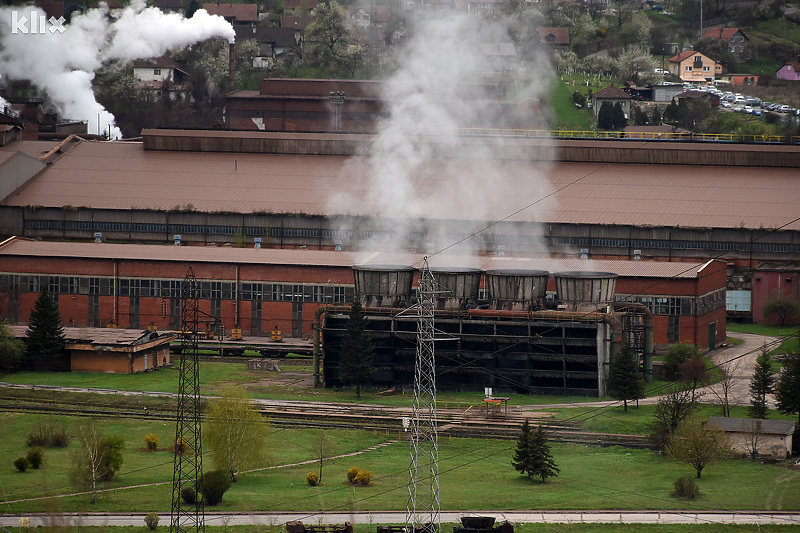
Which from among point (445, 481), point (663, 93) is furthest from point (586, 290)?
point (663, 93)

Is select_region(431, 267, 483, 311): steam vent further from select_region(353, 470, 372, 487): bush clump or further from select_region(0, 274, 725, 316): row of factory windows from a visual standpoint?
select_region(353, 470, 372, 487): bush clump

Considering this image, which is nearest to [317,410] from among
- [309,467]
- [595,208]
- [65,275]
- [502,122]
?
[309,467]

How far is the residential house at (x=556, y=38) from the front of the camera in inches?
6688

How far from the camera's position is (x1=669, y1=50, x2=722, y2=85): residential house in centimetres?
17025

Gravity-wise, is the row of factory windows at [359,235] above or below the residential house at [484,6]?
below

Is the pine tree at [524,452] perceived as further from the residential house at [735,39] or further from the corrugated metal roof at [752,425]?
the residential house at [735,39]

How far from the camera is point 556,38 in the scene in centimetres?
17100

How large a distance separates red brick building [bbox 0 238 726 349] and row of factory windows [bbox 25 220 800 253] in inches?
305

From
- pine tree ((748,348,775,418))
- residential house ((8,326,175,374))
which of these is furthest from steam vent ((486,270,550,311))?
residential house ((8,326,175,374))

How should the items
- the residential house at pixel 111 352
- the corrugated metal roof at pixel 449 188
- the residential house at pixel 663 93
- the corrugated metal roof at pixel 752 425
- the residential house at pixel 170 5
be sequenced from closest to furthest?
the corrugated metal roof at pixel 752 425
the residential house at pixel 111 352
the corrugated metal roof at pixel 449 188
the residential house at pixel 663 93
the residential house at pixel 170 5

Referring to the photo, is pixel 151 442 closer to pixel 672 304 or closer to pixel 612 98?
pixel 672 304

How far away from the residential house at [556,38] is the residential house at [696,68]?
14.9 m

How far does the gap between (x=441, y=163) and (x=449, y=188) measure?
11.6ft

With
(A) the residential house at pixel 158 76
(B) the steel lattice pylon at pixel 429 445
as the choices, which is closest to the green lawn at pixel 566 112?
(A) the residential house at pixel 158 76
